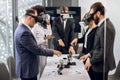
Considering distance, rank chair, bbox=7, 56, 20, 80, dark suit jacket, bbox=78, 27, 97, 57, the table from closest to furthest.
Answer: the table → dark suit jacket, bbox=78, 27, 97, 57 → chair, bbox=7, 56, 20, 80

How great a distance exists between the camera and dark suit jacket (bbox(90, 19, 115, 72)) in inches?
95.0

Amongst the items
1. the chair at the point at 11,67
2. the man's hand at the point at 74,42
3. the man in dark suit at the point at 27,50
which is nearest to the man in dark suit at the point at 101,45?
the man's hand at the point at 74,42

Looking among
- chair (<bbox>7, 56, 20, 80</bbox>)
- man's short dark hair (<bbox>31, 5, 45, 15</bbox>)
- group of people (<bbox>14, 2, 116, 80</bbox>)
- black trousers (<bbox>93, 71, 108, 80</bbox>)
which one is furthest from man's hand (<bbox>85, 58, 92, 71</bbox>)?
chair (<bbox>7, 56, 20, 80</bbox>)

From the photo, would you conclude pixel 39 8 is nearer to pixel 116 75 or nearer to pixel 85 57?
pixel 85 57

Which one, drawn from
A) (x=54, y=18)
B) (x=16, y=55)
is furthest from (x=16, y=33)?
(x=54, y=18)

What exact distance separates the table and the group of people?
0.08m

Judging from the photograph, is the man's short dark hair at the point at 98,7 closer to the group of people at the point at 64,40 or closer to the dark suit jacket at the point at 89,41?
the group of people at the point at 64,40

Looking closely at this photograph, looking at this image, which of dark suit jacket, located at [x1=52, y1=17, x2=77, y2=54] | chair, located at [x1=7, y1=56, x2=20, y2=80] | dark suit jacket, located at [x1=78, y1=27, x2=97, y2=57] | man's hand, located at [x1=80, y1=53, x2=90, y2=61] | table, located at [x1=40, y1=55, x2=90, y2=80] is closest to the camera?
table, located at [x1=40, y1=55, x2=90, y2=80]

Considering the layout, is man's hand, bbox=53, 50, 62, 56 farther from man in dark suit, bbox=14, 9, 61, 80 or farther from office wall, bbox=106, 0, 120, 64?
office wall, bbox=106, 0, 120, 64

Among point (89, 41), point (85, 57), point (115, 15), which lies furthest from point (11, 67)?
point (115, 15)

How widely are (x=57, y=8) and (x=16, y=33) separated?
1.76ft

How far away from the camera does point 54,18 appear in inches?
105

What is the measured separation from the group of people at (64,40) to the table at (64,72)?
0.28ft

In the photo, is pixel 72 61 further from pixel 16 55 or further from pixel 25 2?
pixel 25 2
